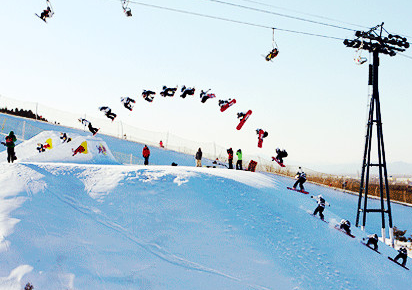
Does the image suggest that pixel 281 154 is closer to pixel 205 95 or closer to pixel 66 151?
pixel 205 95

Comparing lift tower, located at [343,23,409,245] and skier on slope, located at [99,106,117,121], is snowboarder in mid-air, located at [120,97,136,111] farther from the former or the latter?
lift tower, located at [343,23,409,245]

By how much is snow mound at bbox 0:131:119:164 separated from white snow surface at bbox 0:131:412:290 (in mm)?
7924

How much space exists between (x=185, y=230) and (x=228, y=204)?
213 centimetres

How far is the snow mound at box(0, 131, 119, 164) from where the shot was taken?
847 inches

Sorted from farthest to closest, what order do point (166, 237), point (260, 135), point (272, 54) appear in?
point (260, 135) → point (272, 54) → point (166, 237)

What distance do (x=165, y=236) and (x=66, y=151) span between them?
1450 cm

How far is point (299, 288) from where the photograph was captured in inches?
357

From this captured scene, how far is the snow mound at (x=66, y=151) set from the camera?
70.6ft

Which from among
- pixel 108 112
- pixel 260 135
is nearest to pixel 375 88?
pixel 260 135

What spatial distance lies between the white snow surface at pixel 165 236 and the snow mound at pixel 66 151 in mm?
7924

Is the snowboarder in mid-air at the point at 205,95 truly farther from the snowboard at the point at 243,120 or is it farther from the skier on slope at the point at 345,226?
the skier on slope at the point at 345,226

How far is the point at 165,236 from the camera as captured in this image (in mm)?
10125

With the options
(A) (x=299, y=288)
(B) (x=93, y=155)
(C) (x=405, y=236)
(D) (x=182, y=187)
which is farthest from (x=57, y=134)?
(C) (x=405, y=236)

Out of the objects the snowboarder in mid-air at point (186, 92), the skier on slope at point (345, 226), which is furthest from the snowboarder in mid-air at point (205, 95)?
the skier on slope at point (345, 226)
